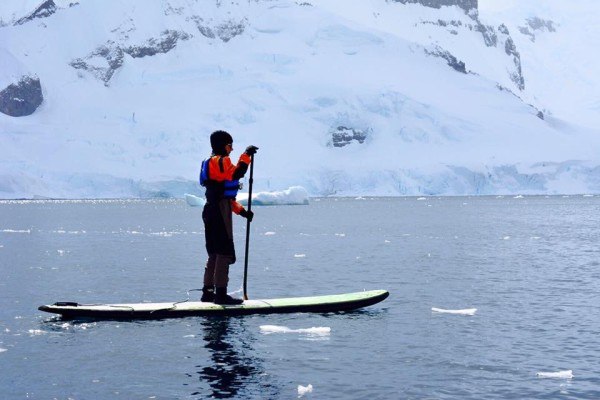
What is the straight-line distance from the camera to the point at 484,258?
35.2 meters

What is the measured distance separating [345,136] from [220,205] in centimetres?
15332

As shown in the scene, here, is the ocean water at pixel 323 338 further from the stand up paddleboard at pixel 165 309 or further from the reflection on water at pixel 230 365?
the stand up paddleboard at pixel 165 309

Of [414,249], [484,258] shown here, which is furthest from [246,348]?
[414,249]

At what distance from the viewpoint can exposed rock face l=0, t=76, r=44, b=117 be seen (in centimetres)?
18425

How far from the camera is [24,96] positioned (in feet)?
607

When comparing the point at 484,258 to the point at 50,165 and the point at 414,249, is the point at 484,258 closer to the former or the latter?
the point at 414,249

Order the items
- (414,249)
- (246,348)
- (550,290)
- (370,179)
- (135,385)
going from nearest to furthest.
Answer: (135,385), (246,348), (550,290), (414,249), (370,179)

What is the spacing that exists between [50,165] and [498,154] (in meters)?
79.4

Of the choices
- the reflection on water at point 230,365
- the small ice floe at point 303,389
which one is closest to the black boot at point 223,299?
the reflection on water at point 230,365

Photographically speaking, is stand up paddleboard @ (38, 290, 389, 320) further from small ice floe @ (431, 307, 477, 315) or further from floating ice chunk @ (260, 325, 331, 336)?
small ice floe @ (431, 307, 477, 315)

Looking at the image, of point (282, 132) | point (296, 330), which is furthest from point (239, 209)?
point (282, 132)

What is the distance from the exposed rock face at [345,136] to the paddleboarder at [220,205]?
485 ft

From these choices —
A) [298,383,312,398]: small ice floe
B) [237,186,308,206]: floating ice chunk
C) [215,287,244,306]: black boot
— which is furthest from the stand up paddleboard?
[237,186,308,206]: floating ice chunk

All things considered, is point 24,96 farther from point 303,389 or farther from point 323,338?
point 303,389
